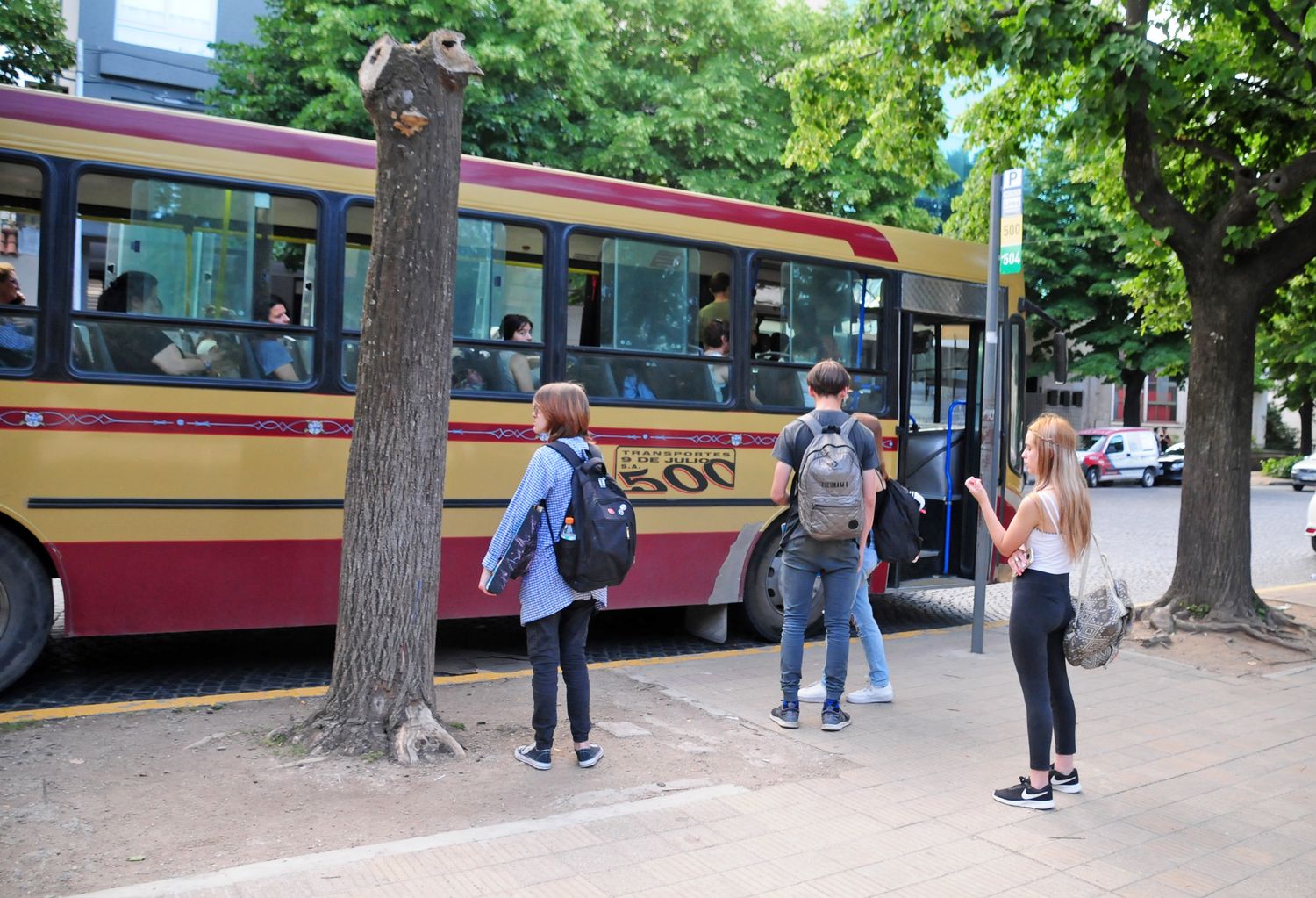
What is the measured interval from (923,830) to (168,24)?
2589cm

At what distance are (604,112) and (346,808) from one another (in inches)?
632

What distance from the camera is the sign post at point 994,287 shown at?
25.8 ft

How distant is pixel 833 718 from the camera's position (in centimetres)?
590

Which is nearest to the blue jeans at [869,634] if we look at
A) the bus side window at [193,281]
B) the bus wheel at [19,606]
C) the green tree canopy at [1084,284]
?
the bus side window at [193,281]

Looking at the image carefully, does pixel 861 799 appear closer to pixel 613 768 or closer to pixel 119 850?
pixel 613 768

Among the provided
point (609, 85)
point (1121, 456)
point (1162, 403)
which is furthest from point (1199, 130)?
point (1162, 403)

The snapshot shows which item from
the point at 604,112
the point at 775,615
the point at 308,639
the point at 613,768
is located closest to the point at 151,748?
the point at 613,768

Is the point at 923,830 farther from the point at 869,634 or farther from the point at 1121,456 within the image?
the point at 1121,456

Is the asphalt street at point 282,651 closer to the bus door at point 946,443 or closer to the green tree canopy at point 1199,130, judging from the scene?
the bus door at point 946,443

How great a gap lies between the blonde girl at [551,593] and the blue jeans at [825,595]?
1.21 metres

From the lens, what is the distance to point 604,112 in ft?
62.1

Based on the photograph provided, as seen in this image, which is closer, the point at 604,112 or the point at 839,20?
the point at 604,112

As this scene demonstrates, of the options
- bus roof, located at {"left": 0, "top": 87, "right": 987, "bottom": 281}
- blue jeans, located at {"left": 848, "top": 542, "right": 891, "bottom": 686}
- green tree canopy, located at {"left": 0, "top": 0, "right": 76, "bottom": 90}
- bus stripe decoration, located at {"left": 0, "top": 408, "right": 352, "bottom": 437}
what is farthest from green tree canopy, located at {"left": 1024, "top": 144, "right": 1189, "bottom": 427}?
bus stripe decoration, located at {"left": 0, "top": 408, "right": 352, "bottom": 437}

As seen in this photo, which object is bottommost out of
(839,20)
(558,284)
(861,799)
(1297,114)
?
(861,799)
